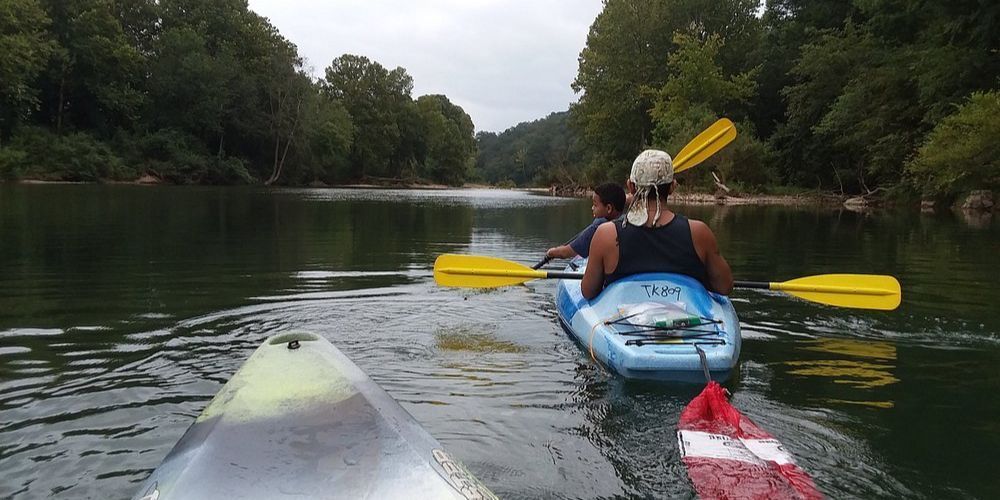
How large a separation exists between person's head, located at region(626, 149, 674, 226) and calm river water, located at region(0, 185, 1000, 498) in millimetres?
1007

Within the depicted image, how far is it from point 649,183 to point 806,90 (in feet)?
97.6

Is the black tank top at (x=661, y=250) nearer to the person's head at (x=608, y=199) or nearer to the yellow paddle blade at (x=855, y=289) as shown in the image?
the yellow paddle blade at (x=855, y=289)

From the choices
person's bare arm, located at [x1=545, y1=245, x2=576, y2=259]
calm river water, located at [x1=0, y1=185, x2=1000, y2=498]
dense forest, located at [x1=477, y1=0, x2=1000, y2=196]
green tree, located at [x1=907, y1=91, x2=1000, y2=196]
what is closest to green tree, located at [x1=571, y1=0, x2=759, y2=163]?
dense forest, located at [x1=477, y1=0, x2=1000, y2=196]

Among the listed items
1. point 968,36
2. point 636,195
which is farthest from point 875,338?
point 968,36

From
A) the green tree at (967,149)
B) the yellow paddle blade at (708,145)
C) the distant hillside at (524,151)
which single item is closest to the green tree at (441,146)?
the distant hillside at (524,151)

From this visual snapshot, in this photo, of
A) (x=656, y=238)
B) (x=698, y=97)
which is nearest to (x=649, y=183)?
(x=656, y=238)

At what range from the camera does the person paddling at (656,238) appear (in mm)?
4172

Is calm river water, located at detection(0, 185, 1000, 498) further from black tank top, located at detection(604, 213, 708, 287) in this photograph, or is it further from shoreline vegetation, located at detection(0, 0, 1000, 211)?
shoreline vegetation, located at detection(0, 0, 1000, 211)

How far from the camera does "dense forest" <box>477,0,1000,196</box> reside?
66.3 feet

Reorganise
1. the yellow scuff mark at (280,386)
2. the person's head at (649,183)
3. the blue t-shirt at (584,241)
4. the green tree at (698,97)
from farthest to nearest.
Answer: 1. the green tree at (698,97)
2. the blue t-shirt at (584,241)
3. the person's head at (649,183)
4. the yellow scuff mark at (280,386)

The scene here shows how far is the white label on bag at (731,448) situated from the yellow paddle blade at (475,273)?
107 inches

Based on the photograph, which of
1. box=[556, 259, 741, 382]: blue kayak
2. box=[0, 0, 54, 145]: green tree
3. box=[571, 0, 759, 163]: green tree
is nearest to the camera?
box=[556, 259, 741, 382]: blue kayak

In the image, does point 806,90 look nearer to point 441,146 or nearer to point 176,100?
point 176,100

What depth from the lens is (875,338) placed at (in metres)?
5.25
